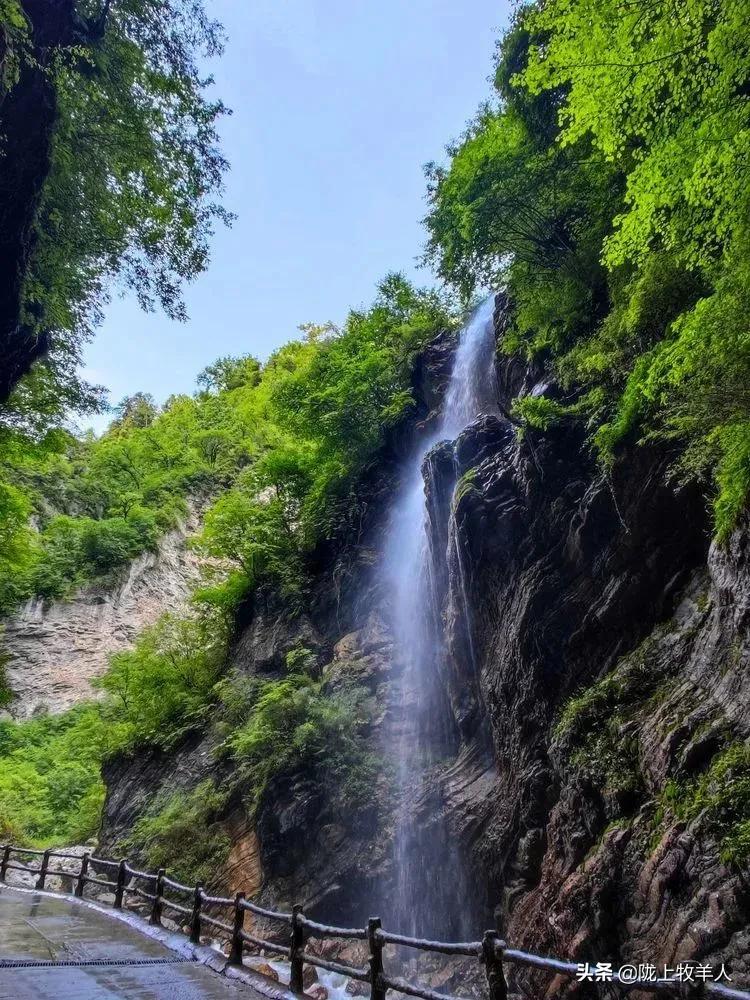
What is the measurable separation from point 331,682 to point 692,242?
477 inches

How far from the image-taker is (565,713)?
874 centimetres

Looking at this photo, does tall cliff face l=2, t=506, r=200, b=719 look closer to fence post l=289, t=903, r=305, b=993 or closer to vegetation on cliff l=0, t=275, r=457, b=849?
vegetation on cliff l=0, t=275, r=457, b=849

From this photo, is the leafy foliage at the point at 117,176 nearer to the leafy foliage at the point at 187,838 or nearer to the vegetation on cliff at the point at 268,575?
the vegetation on cliff at the point at 268,575

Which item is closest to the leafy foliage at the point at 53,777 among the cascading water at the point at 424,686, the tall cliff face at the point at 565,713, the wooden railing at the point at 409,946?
the tall cliff face at the point at 565,713

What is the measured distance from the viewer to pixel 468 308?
2144cm

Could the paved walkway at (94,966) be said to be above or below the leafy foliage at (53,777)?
below

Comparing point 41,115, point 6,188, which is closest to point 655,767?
point 6,188

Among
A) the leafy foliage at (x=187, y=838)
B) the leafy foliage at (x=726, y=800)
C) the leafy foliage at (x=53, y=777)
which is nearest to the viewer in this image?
the leafy foliage at (x=726, y=800)

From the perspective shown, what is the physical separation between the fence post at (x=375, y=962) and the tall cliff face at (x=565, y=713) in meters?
2.52

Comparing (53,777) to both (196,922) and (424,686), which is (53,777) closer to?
(424,686)

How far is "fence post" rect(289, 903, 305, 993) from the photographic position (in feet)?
20.7

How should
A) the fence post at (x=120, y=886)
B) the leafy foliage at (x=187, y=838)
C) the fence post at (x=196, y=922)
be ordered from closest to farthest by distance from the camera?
the fence post at (x=196, y=922)
the fence post at (x=120, y=886)
the leafy foliage at (x=187, y=838)

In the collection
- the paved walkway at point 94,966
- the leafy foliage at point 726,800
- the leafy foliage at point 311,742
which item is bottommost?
the paved walkway at point 94,966

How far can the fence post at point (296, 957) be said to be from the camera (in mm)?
6294
